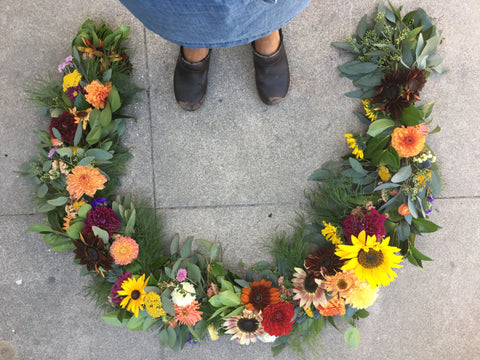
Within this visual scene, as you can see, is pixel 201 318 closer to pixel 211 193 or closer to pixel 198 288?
pixel 198 288

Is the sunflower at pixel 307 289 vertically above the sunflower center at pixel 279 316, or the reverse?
the sunflower at pixel 307 289

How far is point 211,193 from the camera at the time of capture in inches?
55.5

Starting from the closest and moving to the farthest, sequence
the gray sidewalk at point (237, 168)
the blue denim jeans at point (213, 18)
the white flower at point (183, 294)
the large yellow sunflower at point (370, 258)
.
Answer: the blue denim jeans at point (213, 18), the large yellow sunflower at point (370, 258), the white flower at point (183, 294), the gray sidewalk at point (237, 168)

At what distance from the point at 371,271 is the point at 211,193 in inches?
25.7

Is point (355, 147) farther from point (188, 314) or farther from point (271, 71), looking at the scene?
point (188, 314)

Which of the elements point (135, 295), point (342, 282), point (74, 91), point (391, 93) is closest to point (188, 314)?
point (135, 295)

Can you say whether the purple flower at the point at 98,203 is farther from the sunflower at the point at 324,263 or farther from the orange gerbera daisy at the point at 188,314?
the sunflower at the point at 324,263

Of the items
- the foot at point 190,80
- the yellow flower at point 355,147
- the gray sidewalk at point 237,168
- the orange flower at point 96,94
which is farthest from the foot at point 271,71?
the orange flower at point 96,94

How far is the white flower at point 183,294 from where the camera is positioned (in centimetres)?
125

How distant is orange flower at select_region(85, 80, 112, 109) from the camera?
126 centimetres

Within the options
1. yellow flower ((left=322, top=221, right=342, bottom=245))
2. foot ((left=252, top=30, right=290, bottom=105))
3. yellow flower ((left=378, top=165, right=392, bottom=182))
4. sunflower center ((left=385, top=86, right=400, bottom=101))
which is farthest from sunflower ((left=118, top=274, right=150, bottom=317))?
sunflower center ((left=385, top=86, right=400, bottom=101))

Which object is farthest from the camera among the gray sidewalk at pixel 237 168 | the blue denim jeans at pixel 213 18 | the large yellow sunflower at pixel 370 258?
the gray sidewalk at pixel 237 168

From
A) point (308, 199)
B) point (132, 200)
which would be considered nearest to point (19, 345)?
point (132, 200)

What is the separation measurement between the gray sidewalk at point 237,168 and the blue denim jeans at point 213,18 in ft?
2.05
